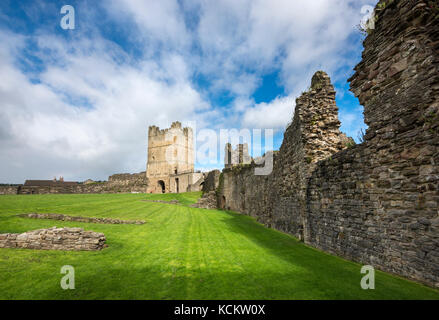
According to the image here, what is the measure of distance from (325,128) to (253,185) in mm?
12371

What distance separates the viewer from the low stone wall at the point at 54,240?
249 inches

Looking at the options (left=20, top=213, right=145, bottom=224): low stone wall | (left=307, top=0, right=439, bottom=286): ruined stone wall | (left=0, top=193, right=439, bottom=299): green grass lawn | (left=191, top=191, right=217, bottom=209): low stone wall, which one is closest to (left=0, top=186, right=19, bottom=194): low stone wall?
(left=191, top=191, right=217, bottom=209): low stone wall

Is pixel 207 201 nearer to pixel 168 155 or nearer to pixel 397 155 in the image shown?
pixel 397 155

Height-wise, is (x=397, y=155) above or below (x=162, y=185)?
above

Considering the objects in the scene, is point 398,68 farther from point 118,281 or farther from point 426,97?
point 118,281

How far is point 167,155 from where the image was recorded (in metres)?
61.0

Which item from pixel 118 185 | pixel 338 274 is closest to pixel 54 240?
pixel 338 274

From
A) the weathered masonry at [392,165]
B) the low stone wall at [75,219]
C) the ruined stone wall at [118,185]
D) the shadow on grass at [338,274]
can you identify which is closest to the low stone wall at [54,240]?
the low stone wall at [75,219]

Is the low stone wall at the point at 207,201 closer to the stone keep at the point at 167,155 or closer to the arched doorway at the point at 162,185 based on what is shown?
the stone keep at the point at 167,155

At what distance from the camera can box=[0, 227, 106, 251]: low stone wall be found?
6.33 meters

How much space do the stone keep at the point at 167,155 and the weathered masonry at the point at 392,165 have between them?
52249 millimetres

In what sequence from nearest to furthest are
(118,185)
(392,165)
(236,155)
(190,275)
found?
(190,275)
(392,165)
(236,155)
(118,185)

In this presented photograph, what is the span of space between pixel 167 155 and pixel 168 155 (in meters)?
0.33

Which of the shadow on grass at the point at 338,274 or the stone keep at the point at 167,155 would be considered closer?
the shadow on grass at the point at 338,274
